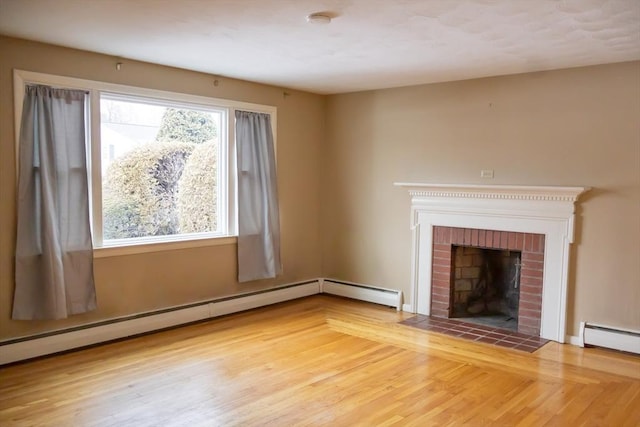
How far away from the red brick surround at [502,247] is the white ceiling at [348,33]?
1508mm

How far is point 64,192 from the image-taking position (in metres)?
4.21

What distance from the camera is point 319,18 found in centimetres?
325

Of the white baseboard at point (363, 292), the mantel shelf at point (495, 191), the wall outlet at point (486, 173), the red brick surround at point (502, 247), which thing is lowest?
the white baseboard at point (363, 292)

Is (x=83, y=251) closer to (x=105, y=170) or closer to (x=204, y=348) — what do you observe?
(x=105, y=170)

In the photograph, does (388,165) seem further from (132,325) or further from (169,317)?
(132,325)

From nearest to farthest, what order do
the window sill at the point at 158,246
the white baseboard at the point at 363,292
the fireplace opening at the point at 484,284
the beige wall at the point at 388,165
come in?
the beige wall at the point at 388,165, the window sill at the point at 158,246, the fireplace opening at the point at 484,284, the white baseboard at the point at 363,292

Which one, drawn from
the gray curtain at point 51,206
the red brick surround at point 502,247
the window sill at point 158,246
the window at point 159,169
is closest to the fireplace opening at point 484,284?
the red brick surround at point 502,247

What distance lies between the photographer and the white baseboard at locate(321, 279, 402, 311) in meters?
5.82

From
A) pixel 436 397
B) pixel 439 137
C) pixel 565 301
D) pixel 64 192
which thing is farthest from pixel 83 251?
pixel 565 301

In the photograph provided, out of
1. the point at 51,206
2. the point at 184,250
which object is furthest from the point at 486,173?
the point at 51,206

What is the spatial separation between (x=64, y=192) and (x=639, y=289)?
183 inches

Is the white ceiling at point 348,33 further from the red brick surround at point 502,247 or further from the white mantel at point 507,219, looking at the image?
the red brick surround at point 502,247

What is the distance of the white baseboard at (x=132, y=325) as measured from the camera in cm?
403

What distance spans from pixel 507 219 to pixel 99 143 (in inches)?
144
